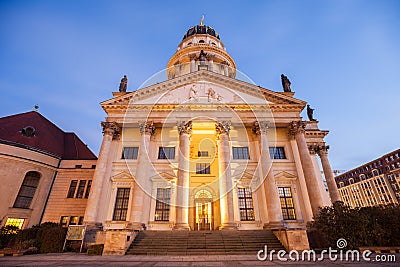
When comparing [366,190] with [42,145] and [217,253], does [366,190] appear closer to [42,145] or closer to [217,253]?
[217,253]

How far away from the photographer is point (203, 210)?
21547 millimetres

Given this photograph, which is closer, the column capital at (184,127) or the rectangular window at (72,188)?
the column capital at (184,127)

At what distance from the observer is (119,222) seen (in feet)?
64.1

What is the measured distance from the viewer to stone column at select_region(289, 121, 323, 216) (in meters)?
19.0

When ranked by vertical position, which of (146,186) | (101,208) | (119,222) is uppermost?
(146,186)

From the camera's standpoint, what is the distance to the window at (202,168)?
22.9m

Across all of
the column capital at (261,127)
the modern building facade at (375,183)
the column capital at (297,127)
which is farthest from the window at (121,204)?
the modern building facade at (375,183)

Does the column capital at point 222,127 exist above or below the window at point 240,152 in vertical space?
above

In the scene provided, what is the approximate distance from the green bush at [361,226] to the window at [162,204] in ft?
43.2

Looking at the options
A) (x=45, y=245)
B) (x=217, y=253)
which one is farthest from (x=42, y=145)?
(x=217, y=253)

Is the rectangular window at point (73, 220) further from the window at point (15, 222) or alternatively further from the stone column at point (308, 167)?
the stone column at point (308, 167)

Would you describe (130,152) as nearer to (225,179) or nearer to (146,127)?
(146,127)

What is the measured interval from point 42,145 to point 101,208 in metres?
12.3

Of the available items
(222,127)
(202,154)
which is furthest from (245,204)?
(222,127)
